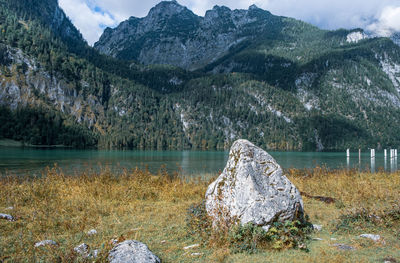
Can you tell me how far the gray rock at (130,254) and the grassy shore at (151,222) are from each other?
230mm

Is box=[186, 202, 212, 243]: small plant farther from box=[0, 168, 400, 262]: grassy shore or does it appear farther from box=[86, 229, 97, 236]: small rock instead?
box=[86, 229, 97, 236]: small rock

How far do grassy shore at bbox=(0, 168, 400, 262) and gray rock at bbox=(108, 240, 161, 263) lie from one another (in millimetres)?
230

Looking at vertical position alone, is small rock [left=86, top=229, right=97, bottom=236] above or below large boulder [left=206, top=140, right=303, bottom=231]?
below

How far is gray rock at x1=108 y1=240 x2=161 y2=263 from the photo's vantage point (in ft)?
18.1

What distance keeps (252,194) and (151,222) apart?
4.08m

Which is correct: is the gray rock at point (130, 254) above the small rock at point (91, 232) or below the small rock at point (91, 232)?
above

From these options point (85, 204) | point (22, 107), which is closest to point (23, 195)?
point (85, 204)

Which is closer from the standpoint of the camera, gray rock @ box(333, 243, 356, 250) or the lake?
gray rock @ box(333, 243, 356, 250)

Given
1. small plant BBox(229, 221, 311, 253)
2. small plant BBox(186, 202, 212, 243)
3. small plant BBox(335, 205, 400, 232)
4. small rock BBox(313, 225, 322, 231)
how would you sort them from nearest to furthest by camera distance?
small plant BBox(229, 221, 311, 253) → small plant BBox(186, 202, 212, 243) → small plant BBox(335, 205, 400, 232) → small rock BBox(313, 225, 322, 231)

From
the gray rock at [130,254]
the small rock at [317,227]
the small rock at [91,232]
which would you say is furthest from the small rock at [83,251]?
the small rock at [317,227]

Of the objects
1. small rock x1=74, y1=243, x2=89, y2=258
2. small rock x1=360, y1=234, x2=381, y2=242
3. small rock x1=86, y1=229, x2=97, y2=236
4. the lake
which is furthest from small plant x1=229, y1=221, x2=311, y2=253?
the lake

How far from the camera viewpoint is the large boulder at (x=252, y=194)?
24.3 feet

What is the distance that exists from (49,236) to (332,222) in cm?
849

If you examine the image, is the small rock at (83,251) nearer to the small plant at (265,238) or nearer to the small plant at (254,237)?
the small plant at (254,237)
